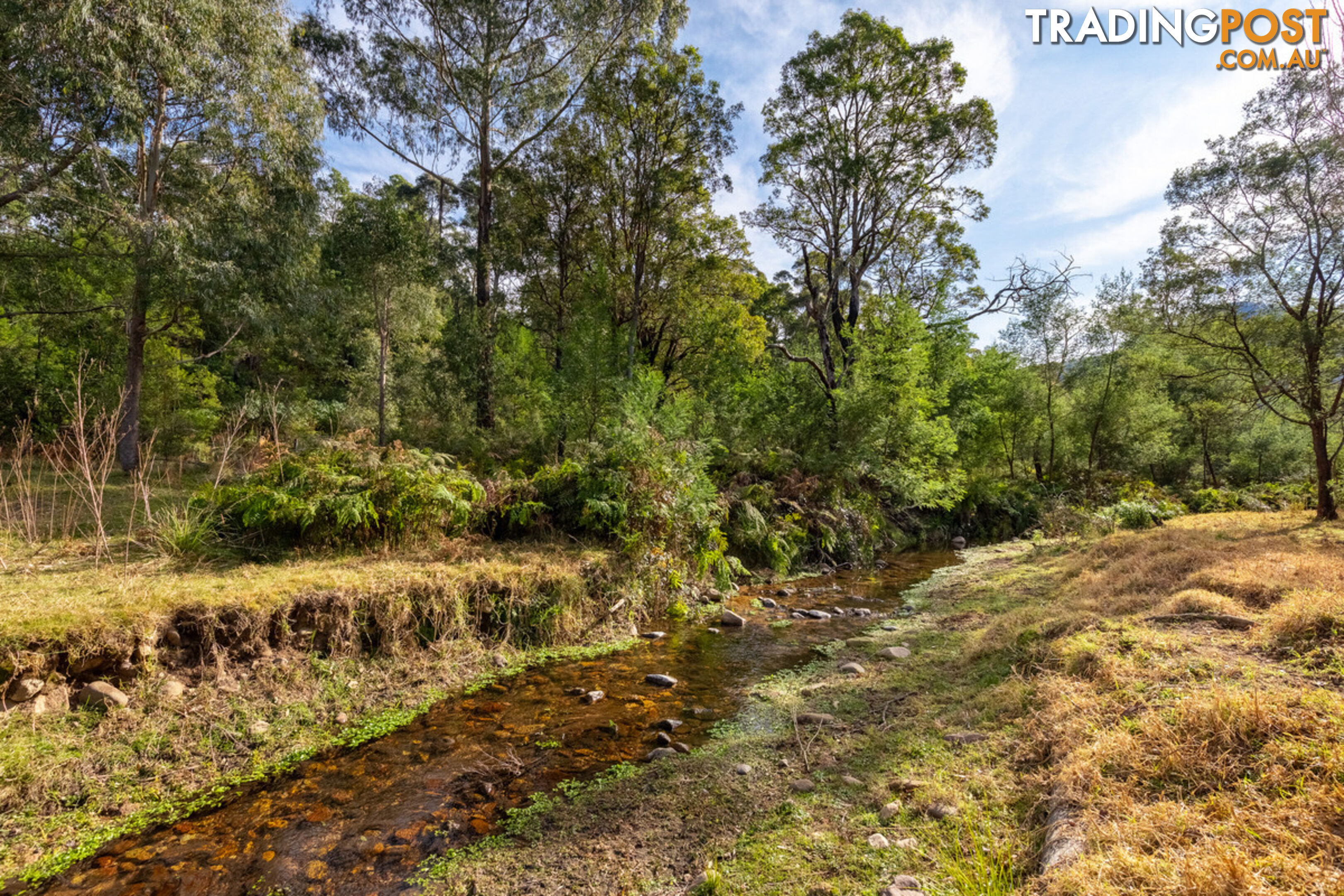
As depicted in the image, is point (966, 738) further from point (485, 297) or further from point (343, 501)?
point (485, 297)

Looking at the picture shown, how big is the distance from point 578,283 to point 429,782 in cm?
1620

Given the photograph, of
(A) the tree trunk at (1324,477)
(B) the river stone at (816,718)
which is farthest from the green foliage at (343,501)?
(A) the tree trunk at (1324,477)

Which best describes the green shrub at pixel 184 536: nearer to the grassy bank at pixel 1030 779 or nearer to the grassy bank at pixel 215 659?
the grassy bank at pixel 215 659

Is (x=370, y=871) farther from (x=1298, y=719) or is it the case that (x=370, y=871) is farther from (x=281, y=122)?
(x=281, y=122)

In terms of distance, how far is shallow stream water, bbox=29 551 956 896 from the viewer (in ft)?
9.82

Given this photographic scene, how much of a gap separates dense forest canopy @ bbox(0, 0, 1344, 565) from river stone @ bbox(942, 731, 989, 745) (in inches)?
202

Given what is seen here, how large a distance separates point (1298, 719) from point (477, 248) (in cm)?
1737

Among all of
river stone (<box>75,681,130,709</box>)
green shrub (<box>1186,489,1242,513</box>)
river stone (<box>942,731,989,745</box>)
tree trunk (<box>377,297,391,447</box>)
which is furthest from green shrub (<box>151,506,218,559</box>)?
green shrub (<box>1186,489,1242,513</box>)

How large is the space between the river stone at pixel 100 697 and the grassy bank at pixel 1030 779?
3019mm

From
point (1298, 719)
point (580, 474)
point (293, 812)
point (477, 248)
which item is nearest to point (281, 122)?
point (477, 248)

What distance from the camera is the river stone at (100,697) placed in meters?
3.92

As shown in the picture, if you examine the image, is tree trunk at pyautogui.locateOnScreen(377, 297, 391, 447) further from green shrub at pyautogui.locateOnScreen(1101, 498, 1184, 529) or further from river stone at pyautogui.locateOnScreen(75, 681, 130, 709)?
green shrub at pyautogui.locateOnScreen(1101, 498, 1184, 529)

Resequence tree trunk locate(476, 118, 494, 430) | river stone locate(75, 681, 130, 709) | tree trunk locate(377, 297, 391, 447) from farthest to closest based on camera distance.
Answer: tree trunk locate(377, 297, 391, 447) → tree trunk locate(476, 118, 494, 430) → river stone locate(75, 681, 130, 709)

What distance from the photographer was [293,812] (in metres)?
3.52
